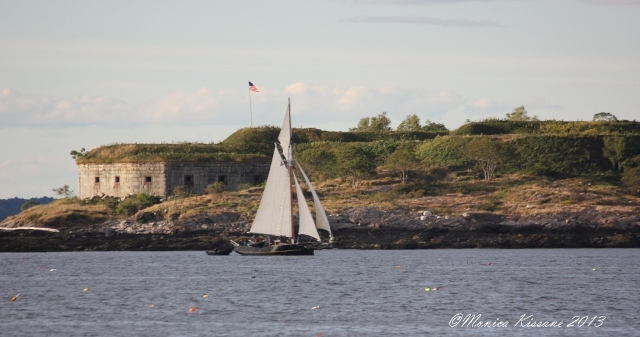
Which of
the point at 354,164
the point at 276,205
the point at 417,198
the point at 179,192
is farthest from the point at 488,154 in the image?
the point at 276,205

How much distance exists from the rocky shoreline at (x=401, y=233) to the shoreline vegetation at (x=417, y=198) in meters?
0.08

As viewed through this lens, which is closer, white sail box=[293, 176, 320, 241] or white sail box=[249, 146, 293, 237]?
white sail box=[293, 176, 320, 241]

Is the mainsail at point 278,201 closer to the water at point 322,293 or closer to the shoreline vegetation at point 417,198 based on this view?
the water at point 322,293

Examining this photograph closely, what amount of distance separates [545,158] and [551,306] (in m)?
46.1

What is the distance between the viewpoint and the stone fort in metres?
87.3

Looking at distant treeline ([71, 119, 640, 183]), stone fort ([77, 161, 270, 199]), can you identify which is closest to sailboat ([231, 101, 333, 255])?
distant treeline ([71, 119, 640, 183])

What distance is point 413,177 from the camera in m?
85.6

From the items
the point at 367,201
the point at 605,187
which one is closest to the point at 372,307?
the point at 367,201

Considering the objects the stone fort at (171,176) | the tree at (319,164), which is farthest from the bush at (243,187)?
the tree at (319,164)

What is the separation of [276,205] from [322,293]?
17.5m

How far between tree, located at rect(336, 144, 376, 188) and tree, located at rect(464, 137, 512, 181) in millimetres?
7640

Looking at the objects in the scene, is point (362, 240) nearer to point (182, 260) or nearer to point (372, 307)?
point (182, 260)

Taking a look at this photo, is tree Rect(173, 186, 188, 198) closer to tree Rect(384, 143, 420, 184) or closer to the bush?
the bush

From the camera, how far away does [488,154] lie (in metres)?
84.6
